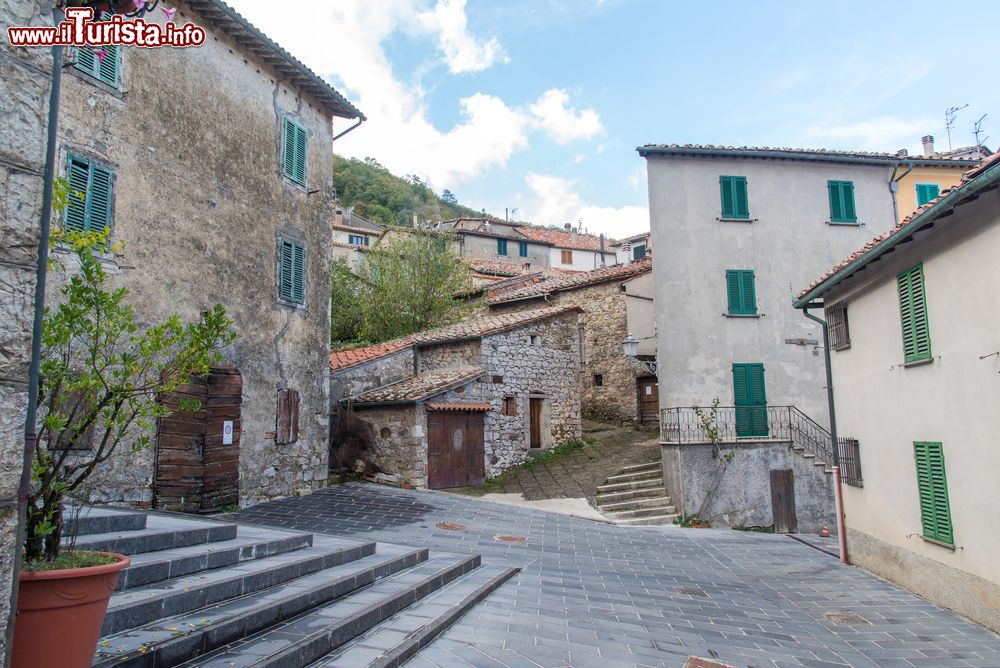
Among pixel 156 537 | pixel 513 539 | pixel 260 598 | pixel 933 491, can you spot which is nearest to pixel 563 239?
pixel 513 539

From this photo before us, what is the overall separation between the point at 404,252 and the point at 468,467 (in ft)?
33.4

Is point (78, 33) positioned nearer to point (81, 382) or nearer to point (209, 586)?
point (81, 382)

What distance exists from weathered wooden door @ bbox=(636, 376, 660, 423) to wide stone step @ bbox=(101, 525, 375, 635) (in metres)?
16.8

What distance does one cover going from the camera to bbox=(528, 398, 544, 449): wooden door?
19.5 meters

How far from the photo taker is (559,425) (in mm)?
20047

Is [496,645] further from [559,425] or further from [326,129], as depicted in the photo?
[559,425]

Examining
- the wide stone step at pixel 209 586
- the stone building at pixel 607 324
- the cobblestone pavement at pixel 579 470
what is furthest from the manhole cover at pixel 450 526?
the stone building at pixel 607 324

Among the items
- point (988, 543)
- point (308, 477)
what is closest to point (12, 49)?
point (988, 543)

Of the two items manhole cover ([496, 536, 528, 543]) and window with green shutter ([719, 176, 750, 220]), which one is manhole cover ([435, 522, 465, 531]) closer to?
manhole cover ([496, 536, 528, 543])

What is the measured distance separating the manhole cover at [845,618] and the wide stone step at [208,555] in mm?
6411

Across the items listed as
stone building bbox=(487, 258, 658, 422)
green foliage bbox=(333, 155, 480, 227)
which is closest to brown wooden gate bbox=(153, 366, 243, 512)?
stone building bbox=(487, 258, 658, 422)

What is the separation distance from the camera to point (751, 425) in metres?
16.1

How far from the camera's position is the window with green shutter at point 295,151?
13781 millimetres

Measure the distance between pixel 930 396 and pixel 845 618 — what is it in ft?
10.7
